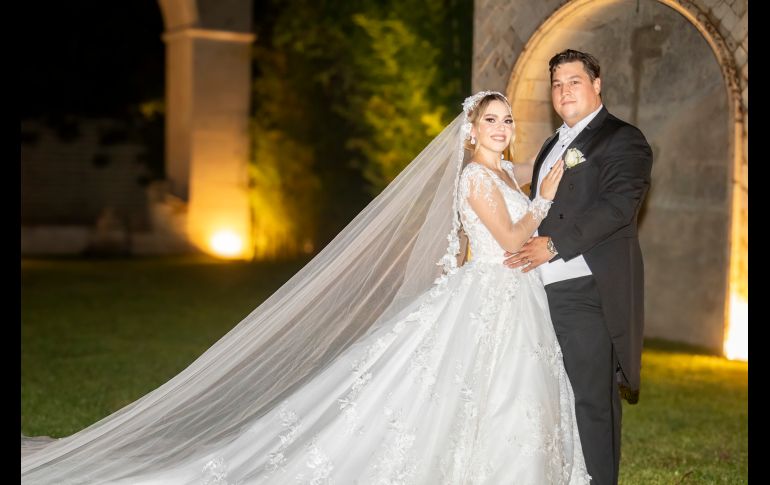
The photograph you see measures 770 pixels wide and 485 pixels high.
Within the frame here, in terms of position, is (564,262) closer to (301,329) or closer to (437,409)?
(437,409)

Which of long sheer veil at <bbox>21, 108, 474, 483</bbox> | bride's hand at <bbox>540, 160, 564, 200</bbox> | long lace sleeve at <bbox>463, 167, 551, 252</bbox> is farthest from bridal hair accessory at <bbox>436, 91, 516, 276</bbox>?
bride's hand at <bbox>540, 160, 564, 200</bbox>

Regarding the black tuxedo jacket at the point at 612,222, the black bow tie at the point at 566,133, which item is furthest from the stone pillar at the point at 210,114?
the black tuxedo jacket at the point at 612,222

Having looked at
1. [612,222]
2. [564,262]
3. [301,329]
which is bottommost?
[301,329]

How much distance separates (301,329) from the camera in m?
4.05

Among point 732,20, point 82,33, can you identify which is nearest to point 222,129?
point 82,33

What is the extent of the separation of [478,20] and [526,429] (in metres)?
3.98

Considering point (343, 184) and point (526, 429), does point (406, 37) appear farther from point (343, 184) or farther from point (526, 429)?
point (526, 429)

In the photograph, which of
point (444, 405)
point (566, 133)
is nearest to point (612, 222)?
point (566, 133)

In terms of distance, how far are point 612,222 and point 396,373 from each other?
99 centimetres

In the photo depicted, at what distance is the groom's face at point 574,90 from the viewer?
3613mm

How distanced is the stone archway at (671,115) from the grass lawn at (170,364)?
0.59 metres

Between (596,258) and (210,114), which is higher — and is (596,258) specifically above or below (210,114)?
below

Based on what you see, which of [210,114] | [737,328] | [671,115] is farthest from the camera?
[210,114]

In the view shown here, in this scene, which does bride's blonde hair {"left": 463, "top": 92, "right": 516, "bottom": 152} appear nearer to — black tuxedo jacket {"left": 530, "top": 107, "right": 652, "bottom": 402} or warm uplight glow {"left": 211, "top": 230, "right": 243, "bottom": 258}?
black tuxedo jacket {"left": 530, "top": 107, "right": 652, "bottom": 402}
